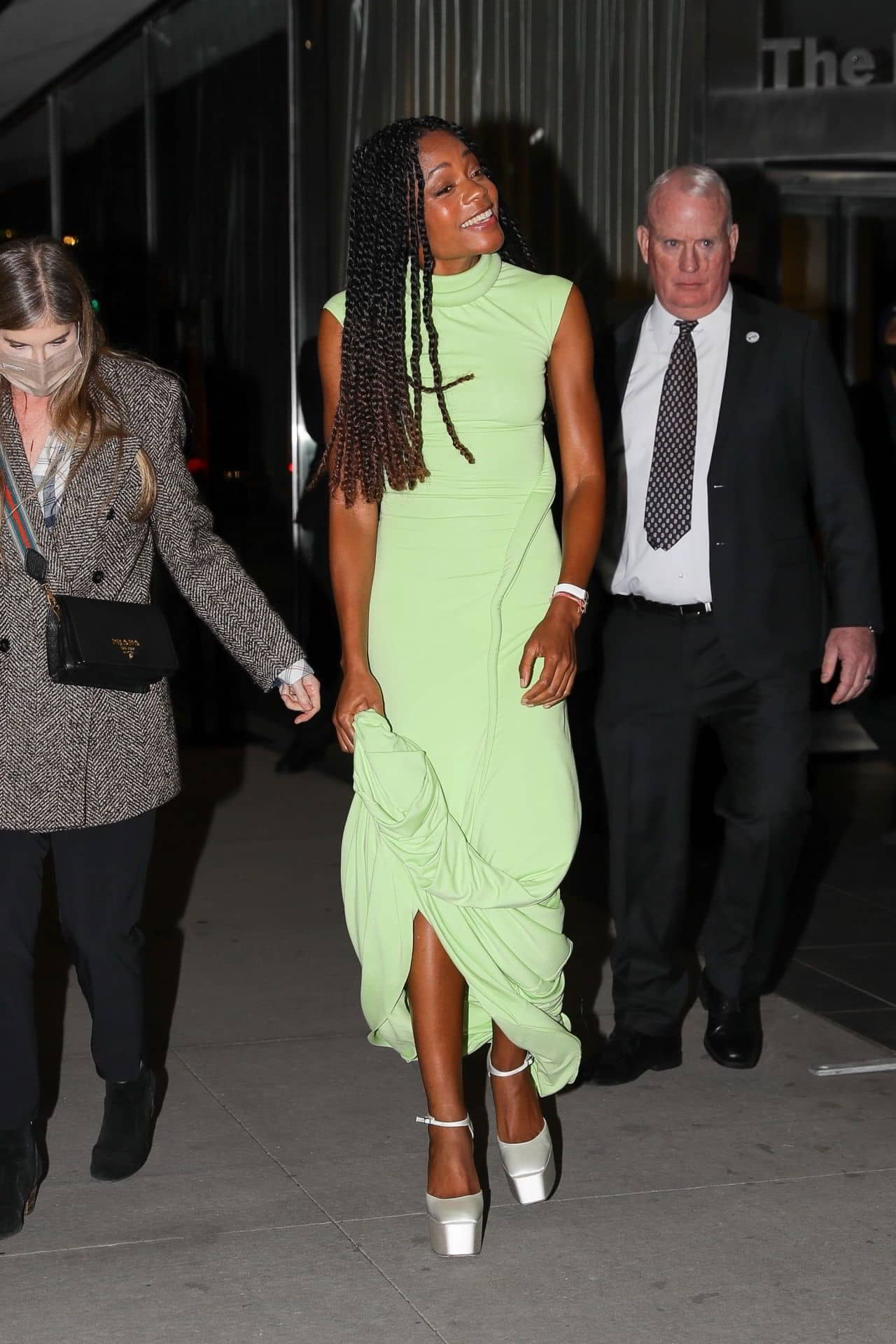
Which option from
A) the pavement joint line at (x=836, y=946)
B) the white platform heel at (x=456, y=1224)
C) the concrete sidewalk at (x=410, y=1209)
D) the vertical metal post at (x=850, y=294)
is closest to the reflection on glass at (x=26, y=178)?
the vertical metal post at (x=850, y=294)

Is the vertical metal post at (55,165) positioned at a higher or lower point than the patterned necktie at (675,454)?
higher

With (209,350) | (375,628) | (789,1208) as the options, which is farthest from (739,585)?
(209,350)

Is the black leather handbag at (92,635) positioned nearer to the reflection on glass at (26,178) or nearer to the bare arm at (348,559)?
the bare arm at (348,559)

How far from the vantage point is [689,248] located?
14.1 feet

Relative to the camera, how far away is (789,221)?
8648mm

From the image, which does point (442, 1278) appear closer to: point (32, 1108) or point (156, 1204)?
point (156, 1204)

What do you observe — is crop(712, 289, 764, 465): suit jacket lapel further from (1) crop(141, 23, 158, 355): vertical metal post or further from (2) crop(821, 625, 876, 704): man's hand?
(1) crop(141, 23, 158, 355): vertical metal post

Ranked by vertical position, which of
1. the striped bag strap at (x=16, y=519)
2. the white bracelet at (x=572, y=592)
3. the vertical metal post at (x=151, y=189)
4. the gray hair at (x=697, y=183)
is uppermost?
the vertical metal post at (x=151, y=189)

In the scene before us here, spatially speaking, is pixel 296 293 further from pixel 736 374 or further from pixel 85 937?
pixel 85 937

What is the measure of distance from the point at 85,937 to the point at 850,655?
6.32 feet

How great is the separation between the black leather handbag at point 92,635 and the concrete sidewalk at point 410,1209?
1.09m

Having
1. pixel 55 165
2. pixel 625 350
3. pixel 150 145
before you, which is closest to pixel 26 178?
pixel 55 165

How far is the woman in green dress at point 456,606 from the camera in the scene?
3371 millimetres

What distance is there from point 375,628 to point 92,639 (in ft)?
1.77
